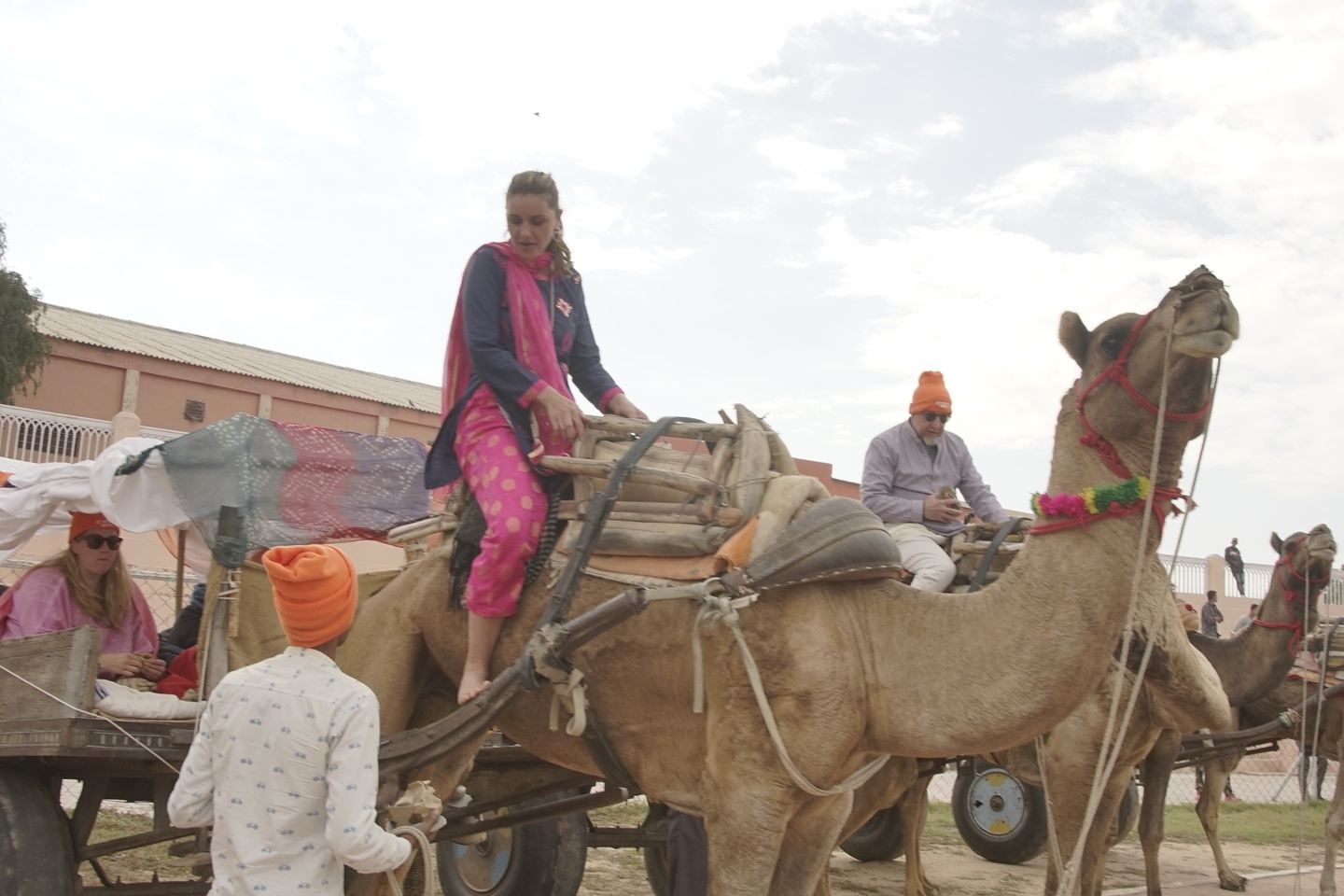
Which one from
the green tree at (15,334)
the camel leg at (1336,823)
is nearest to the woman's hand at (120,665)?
the camel leg at (1336,823)

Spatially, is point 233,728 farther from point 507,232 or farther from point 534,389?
point 507,232

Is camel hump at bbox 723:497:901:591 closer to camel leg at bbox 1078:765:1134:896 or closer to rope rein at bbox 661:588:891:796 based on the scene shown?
rope rein at bbox 661:588:891:796

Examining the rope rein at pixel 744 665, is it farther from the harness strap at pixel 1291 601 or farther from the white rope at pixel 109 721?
the harness strap at pixel 1291 601

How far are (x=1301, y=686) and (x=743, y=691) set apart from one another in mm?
8173

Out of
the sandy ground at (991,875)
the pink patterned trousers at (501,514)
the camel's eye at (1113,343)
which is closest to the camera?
the camel's eye at (1113,343)

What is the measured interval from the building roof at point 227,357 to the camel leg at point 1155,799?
2850 cm

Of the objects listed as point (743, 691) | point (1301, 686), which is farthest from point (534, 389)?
point (1301, 686)

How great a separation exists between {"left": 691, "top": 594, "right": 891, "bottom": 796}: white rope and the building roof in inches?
1179

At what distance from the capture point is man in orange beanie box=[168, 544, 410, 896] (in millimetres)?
3100

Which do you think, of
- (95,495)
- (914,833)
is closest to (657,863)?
(914,833)

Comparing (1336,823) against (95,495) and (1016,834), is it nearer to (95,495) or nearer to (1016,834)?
(1016,834)

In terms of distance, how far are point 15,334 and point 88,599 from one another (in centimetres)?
2207

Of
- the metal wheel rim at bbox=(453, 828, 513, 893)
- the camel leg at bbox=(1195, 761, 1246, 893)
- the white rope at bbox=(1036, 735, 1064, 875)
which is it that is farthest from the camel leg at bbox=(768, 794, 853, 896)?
the camel leg at bbox=(1195, 761, 1246, 893)

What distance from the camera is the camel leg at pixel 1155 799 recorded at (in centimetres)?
813
